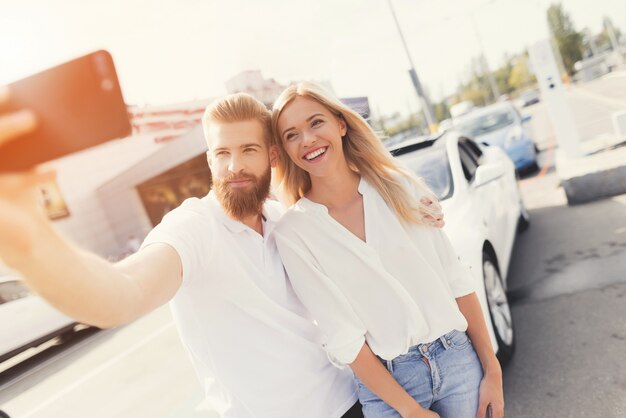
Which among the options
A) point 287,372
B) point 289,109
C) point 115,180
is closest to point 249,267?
point 287,372

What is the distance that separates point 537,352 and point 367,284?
2101 millimetres

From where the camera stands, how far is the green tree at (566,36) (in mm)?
74812

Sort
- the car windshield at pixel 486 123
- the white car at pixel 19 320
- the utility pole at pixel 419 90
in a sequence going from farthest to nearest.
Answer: the utility pole at pixel 419 90 < the car windshield at pixel 486 123 < the white car at pixel 19 320

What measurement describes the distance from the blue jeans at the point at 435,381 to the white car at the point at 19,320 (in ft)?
23.1

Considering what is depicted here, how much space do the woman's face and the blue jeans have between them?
74cm

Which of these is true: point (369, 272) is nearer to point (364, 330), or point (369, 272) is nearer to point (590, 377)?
point (364, 330)

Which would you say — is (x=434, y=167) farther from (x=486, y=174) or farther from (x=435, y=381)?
(x=435, y=381)

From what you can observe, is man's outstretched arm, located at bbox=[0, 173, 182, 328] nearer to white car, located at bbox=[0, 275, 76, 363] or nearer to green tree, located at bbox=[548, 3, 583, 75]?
white car, located at bbox=[0, 275, 76, 363]

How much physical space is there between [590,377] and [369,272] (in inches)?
74.8

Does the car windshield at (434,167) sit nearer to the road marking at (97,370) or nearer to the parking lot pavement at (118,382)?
the parking lot pavement at (118,382)

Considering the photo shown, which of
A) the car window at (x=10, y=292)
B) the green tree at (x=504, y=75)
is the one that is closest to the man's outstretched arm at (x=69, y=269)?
the car window at (x=10, y=292)

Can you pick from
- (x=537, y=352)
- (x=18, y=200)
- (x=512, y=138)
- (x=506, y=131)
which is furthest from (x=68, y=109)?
(x=506, y=131)

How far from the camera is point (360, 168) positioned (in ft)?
5.88

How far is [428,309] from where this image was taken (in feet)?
4.98
